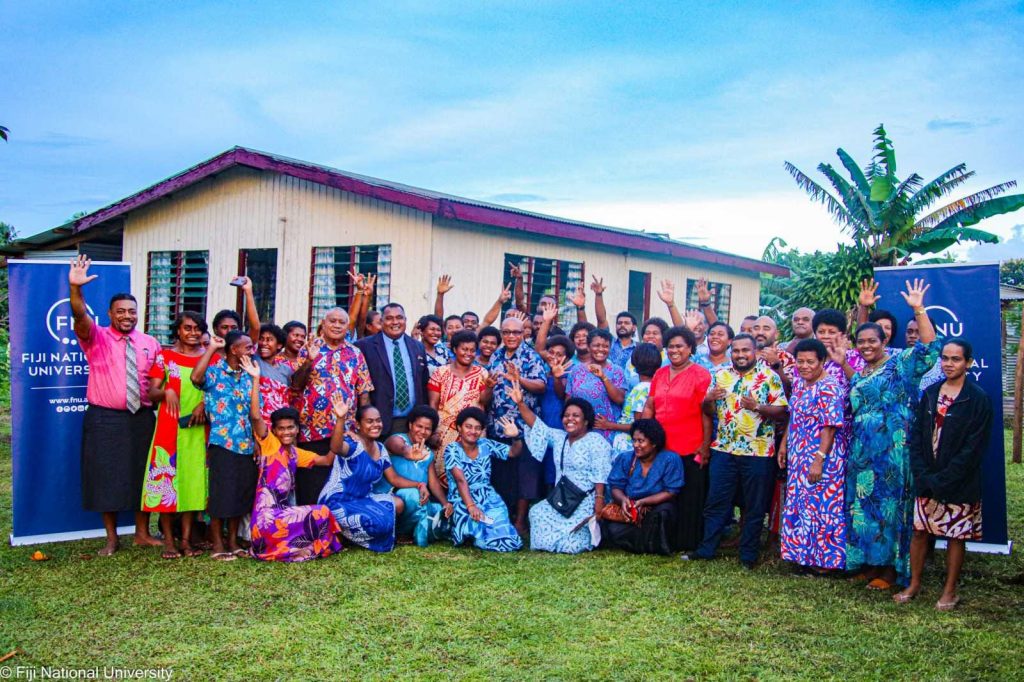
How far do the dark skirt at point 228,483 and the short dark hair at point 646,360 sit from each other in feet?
9.95

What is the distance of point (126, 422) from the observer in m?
5.88

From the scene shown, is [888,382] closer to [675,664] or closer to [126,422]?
[675,664]

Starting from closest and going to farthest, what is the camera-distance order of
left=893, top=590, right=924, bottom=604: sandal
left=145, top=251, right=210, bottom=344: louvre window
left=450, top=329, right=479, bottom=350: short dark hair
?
left=893, top=590, right=924, bottom=604: sandal < left=450, top=329, right=479, bottom=350: short dark hair < left=145, top=251, right=210, bottom=344: louvre window

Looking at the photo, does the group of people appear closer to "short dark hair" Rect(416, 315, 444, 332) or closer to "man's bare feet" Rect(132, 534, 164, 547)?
"man's bare feet" Rect(132, 534, 164, 547)

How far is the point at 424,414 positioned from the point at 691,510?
2.15 meters

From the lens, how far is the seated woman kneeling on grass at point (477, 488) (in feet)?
20.5

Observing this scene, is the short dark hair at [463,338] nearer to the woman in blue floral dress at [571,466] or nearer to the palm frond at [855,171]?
the woman in blue floral dress at [571,466]

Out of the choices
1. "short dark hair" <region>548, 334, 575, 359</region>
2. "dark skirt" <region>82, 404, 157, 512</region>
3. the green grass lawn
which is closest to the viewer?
the green grass lawn

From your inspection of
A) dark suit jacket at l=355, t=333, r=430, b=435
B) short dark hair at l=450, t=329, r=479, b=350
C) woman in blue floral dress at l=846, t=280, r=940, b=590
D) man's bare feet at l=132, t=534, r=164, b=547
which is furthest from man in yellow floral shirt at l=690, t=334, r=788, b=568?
man's bare feet at l=132, t=534, r=164, b=547

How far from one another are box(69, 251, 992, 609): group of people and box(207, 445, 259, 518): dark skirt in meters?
0.01

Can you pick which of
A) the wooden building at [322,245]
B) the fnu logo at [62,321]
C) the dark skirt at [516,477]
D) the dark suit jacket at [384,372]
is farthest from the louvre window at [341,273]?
the fnu logo at [62,321]

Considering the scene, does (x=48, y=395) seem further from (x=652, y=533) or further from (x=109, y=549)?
(x=652, y=533)

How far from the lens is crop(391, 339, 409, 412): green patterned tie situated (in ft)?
22.1

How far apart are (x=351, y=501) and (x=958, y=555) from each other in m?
4.04
